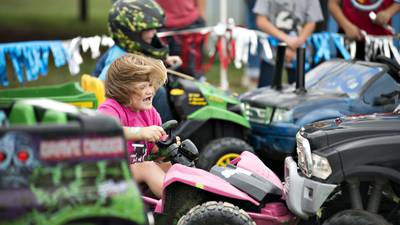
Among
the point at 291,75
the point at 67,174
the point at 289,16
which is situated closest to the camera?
the point at 67,174

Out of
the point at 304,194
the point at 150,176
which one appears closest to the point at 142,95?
the point at 150,176

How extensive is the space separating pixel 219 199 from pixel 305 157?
0.55m

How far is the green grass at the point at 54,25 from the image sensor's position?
14250 millimetres

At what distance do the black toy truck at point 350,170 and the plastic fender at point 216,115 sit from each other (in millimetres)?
2387

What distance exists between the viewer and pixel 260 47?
9.95 meters

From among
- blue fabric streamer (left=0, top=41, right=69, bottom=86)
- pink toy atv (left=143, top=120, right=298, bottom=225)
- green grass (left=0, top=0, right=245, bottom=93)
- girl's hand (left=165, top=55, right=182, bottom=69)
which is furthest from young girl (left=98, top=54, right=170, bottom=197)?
green grass (left=0, top=0, right=245, bottom=93)

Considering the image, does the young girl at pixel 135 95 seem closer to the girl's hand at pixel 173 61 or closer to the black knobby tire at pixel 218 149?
the black knobby tire at pixel 218 149

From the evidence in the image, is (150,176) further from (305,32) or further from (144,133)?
(305,32)

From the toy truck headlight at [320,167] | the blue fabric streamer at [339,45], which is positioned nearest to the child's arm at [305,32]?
the blue fabric streamer at [339,45]

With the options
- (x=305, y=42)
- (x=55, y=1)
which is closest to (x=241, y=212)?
(x=305, y=42)

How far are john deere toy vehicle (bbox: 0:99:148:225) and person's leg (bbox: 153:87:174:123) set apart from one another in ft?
11.7

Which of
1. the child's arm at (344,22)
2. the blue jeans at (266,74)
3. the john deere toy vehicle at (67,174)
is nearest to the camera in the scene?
the john deere toy vehicle at (67,174)

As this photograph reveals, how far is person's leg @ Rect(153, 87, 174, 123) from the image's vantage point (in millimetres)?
7160

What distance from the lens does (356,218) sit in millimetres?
4590
